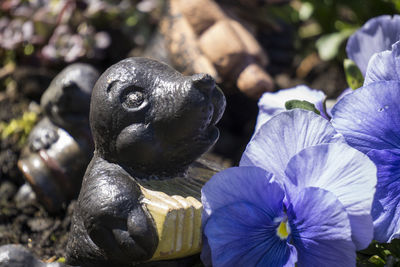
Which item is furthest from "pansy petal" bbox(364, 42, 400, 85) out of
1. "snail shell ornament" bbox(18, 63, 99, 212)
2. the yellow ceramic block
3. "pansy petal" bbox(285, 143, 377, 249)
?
"snail shell ornament" bbox(18, 63, 99, 212)

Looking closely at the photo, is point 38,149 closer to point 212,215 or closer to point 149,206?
point 149,206

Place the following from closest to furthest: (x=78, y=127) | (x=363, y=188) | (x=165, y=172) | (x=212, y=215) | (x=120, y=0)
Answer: (x=363, y=188), (x=212, y=215), (x=165, y=172), (x=78, y=127), (x=120, y=0)

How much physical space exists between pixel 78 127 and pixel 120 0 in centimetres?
119

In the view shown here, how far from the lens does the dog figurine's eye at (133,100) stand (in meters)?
1.18

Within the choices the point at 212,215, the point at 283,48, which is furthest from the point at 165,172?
the point at 283,48

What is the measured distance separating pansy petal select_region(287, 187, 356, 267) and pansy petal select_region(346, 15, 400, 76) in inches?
21.3

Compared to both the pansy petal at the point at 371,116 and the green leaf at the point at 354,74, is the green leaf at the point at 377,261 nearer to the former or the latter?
the pansy petal at the point at 371,116

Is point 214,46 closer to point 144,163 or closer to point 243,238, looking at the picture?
point 144,163

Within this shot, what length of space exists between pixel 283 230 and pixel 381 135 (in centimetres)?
24

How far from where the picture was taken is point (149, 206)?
3.79 ft

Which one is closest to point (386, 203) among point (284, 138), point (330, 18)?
point (284, 138)

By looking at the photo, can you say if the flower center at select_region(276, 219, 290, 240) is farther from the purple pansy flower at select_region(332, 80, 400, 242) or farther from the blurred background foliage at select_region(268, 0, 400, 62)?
the blurred background foliage at select_region(268, 0, 400, 62)

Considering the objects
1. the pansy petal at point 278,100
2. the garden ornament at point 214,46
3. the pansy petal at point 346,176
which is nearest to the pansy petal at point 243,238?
the pansy petal at point 346,176

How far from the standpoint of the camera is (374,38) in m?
1.37
